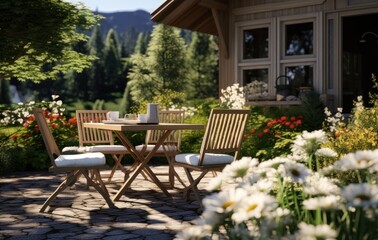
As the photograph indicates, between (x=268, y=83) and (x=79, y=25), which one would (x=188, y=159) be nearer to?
(x=268, y=83)

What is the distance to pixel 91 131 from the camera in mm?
7504

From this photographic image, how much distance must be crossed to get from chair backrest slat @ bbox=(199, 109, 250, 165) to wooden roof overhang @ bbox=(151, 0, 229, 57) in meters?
5.51

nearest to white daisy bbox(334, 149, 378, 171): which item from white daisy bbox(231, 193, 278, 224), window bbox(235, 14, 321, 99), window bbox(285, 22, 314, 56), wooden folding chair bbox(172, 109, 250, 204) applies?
white daisy bbox(231, 193, 278, 224)

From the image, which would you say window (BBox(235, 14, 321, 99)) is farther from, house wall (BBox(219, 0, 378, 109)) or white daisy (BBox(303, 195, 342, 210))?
white daisy (BBox(303, 195, 342, 210))

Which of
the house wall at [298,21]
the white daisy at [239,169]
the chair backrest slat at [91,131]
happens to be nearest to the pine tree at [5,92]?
the house wall at [298,21]

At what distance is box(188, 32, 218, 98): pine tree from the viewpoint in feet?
151

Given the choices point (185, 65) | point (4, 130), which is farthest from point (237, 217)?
point (185, 65)

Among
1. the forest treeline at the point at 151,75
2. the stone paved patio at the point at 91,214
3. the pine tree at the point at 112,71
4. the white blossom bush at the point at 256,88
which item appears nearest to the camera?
the stone paved patio at the point at 91,214

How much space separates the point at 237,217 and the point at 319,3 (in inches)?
367

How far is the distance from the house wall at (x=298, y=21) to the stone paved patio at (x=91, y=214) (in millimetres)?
4346

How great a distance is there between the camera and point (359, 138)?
5.42 meters

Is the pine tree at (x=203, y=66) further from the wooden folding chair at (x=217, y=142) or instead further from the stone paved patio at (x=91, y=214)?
the wooden folding chair at (x=217, y=142)

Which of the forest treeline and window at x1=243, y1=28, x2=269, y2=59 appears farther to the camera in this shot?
the forest treeline

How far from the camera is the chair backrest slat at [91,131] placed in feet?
24.1
